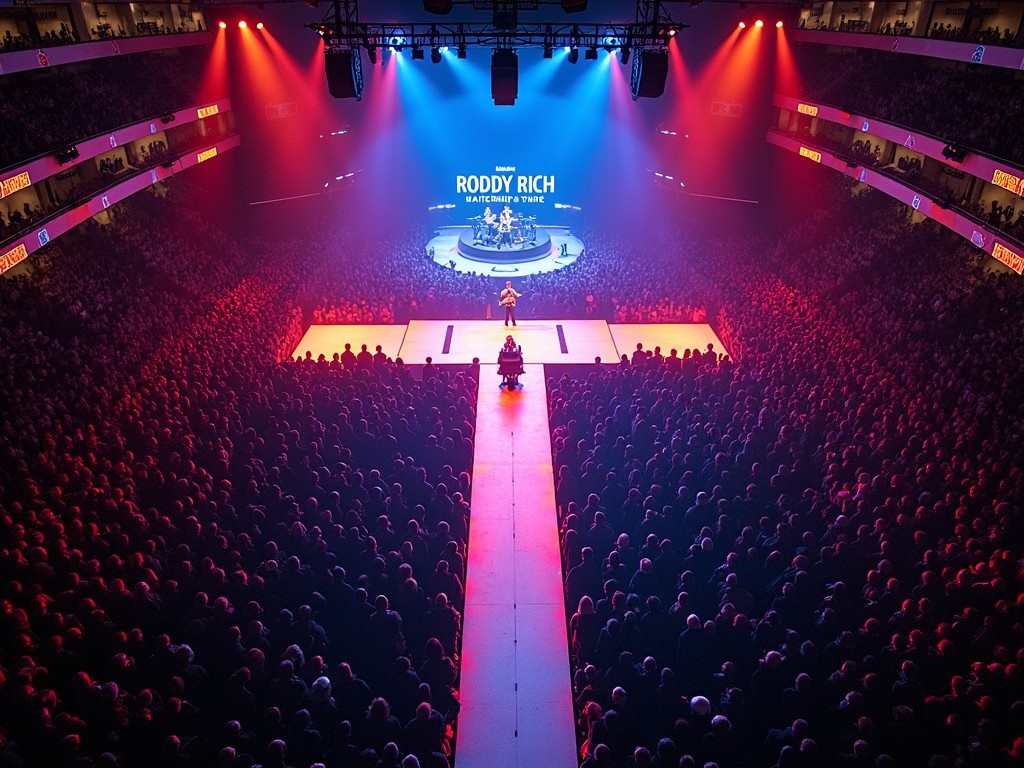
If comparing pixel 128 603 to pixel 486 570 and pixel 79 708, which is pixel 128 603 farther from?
pixel 486 570

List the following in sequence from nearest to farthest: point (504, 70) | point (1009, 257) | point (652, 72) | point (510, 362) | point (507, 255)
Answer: point (1009, 257) → point (504, 70) → point (652, 72) → point (510, 362) → point (507, 255)

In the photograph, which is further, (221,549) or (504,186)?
(504,186)

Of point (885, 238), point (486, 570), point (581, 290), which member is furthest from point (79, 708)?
point (885, 238)

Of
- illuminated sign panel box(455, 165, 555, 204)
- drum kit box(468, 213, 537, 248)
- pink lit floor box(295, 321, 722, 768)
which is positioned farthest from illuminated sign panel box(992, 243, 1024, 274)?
illuminated sign panel box(455, 165, 555, 204)

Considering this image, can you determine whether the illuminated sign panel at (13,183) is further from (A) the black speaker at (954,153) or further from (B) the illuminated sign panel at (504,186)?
(A) the black speaker at (954,153)

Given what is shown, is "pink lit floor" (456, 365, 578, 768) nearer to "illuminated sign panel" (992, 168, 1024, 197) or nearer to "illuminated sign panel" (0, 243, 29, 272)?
"illuminated sign panel" (0, 243, 29, 272)

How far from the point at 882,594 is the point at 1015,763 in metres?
2.10

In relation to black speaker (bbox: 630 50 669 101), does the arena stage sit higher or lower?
lower

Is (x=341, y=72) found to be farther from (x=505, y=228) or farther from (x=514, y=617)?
(x=514, y=617)

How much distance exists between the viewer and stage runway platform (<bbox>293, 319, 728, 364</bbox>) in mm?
17484

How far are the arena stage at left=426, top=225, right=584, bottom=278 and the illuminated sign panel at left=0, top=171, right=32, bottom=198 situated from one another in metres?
12.6

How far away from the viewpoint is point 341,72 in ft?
48.2

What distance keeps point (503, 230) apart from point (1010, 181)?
55.0 feet

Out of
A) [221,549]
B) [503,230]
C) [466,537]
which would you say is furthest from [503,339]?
[221,549]
